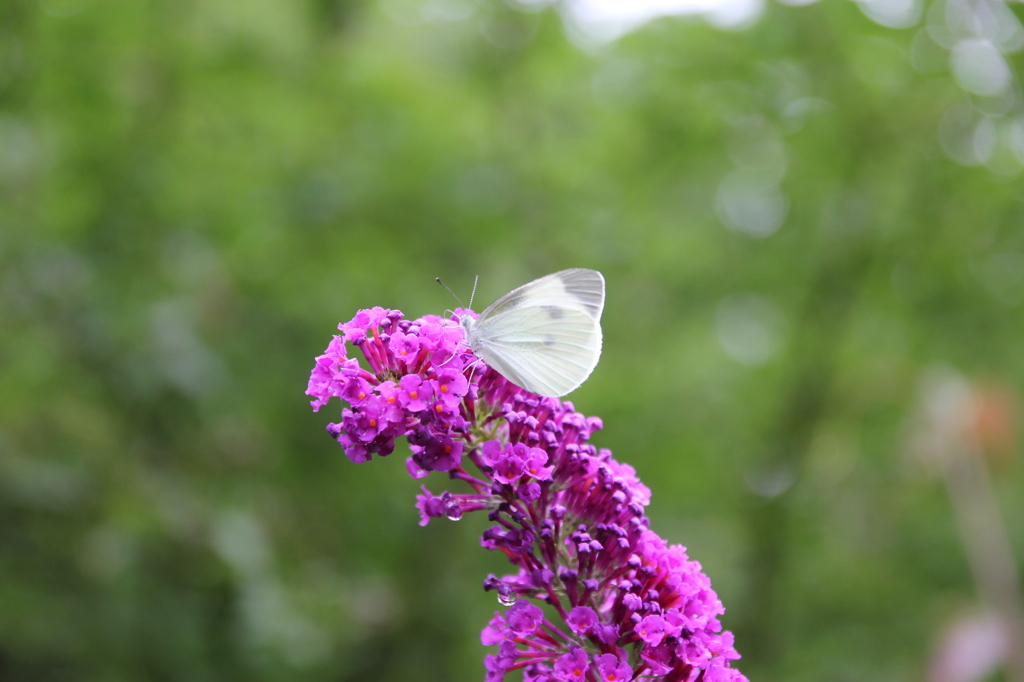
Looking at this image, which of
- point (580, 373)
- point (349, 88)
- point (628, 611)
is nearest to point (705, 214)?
point (349, 88)

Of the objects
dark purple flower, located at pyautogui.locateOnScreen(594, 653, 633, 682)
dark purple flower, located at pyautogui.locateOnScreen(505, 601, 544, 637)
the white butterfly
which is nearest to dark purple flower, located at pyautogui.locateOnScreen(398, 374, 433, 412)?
the white butterfly

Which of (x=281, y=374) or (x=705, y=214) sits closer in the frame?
(x=281, y=374)

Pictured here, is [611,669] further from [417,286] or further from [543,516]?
[417,286]

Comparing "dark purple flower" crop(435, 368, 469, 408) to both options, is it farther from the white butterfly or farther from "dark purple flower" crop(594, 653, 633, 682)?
"dark purple flower" crop(594, 653, 633, 682)

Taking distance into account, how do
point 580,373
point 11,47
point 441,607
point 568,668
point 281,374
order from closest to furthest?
point 568,668 → point 580,373 → point 11,47 → point 281,374 → point 441,607

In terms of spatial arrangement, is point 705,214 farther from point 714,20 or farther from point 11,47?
point 11,47

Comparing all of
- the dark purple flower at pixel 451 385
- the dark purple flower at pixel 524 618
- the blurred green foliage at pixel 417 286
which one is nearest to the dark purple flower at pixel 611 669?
the dark purple flower at pixel 524 618

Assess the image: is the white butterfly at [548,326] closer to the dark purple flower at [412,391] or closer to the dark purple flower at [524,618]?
the dark purple flower at [412,391]
